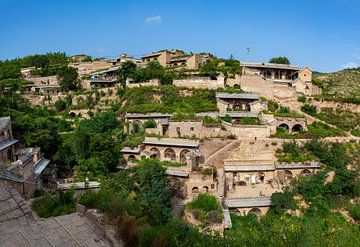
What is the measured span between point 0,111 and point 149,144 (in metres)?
11.2

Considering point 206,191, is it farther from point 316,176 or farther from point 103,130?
point 103,130

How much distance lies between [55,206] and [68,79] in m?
27.8

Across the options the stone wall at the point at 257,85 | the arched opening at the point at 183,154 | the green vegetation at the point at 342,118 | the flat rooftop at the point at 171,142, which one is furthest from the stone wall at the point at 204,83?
the arched opening at the point at 183,154

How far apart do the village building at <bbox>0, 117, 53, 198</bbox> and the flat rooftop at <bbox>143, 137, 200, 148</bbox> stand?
666 centimetres

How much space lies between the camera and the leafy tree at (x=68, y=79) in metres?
34.6

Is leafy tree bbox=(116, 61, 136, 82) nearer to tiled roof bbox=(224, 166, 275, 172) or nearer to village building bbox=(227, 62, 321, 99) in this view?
village building bbox=(227, 62, 321, 99)

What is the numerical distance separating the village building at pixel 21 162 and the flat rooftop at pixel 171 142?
6659 millimetres

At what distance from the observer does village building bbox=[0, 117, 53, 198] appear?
13.1 metres

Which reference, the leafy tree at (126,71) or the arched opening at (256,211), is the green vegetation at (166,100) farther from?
the arched opening at (256,211)

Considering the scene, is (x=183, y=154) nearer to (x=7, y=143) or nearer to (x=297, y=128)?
(x=297, y=128)

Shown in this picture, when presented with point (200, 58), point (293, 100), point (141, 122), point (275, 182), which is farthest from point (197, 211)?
point (200, 58)

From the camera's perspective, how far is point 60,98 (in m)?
33.4

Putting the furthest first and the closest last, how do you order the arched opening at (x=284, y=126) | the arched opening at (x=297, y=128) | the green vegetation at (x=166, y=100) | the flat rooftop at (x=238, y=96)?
the flat rooftop at (x=238, y=96), the green vegetation at (x=166, y=100), the arched opening at (x=297, y=128), the arched opening at (x=284, y=126)

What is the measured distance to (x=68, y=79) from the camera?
34.7 meters
